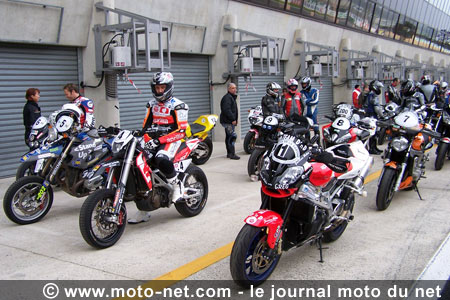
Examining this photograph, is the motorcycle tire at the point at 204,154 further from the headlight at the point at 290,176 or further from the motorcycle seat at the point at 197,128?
the headlight at the point at 290,176

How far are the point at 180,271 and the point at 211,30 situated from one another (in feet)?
34.3

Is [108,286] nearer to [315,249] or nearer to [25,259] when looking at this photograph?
[25,259]

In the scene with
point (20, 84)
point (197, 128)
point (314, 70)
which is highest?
point (314, 70)

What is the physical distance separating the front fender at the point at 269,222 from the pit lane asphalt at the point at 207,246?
51 centimetres

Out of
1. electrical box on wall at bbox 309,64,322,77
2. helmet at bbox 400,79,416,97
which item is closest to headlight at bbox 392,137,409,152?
helmet at bbox 400,79,416,97

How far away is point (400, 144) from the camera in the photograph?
21.1 feet

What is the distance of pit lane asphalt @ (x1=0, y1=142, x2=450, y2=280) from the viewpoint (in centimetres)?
422

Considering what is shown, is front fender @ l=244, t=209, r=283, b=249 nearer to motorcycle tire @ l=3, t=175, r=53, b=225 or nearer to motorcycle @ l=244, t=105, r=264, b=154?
motorcycle tire @ l=3, t=175, r=53, b=225

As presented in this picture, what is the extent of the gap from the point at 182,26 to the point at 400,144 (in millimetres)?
7876

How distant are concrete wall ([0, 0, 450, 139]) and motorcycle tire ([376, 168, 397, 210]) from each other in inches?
251

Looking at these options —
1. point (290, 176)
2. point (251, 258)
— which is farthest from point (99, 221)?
point (290, 176)

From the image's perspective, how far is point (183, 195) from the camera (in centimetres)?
572

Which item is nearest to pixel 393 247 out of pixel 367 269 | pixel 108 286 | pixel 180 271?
pixel 367 269

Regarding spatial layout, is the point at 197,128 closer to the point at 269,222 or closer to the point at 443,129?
the point at 443,129
